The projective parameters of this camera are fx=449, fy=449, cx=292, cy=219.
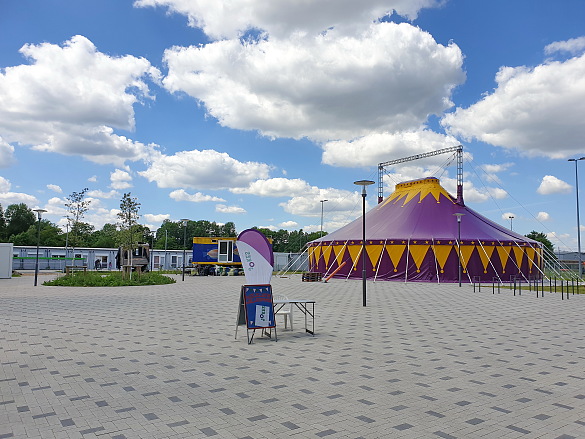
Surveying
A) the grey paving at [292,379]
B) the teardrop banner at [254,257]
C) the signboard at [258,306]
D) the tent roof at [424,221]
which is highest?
the tent roof at [424,221]

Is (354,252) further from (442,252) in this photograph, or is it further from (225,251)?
(225,251)

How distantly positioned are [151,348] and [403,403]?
14.9ft

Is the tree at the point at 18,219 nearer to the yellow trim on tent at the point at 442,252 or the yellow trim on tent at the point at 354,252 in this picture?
the yellow trim on tent at the point at 354,252

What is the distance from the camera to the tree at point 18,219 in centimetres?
7012

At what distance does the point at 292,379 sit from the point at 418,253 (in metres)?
23.3

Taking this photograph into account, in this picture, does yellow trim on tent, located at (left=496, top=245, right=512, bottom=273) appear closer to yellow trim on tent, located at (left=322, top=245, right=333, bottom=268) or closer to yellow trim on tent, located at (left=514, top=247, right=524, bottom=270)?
yellow trim on tent, located at (left=514, top=247, right=524, bottom=270)

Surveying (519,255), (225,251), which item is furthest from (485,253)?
(225,251)

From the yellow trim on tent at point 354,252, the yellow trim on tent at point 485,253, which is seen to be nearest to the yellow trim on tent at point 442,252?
the yellow trim on tent at point 485,253

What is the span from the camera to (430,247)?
90.4 ft

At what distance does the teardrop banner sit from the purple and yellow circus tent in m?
19.7

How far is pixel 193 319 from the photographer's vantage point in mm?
11195

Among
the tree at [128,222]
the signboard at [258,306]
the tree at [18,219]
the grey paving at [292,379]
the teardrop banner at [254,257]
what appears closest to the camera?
A: the grey paving at [292,379]

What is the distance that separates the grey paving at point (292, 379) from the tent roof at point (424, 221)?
17.5 meters

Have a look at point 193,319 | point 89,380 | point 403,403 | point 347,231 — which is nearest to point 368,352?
point 403,403
